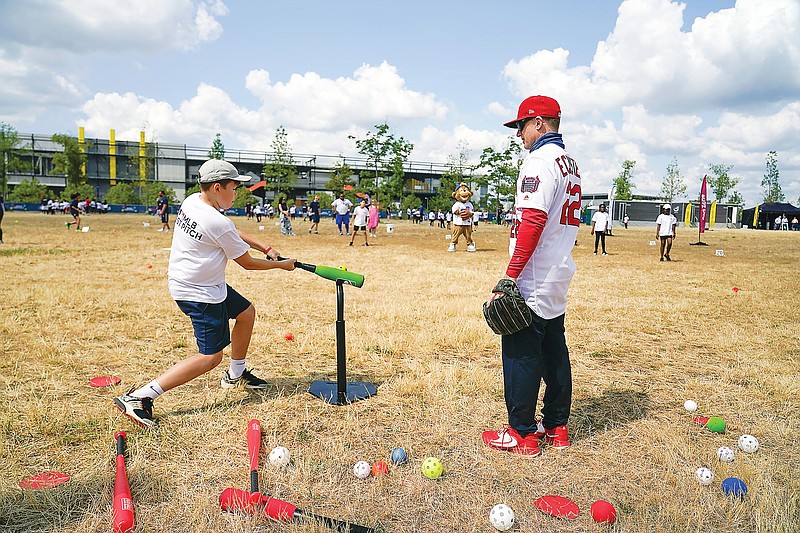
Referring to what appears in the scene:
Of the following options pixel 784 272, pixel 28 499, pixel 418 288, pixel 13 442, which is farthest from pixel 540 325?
pixel 784 272

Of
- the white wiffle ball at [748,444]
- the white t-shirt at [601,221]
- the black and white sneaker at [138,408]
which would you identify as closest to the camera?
the white wiffle ball at [748,444]

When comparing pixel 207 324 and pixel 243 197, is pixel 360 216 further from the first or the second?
pixel 243 197

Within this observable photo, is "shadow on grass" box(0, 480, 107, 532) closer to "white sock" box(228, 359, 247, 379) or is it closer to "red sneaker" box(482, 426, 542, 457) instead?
"white sock" box(228, 359, 247, 379)

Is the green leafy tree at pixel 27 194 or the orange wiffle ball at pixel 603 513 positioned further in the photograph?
the green leafy tree at pixel 27 194

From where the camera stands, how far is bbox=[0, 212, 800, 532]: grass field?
10.4 ft

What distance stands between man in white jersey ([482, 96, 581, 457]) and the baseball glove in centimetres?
10

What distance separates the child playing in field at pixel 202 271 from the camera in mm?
4102

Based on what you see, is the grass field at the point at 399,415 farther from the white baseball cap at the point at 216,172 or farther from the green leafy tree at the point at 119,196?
the green leafy tree at the point at 119,196

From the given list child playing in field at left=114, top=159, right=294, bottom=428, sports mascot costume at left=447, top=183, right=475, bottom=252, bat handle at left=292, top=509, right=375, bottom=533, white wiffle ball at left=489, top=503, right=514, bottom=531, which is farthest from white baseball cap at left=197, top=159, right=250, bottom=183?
sports mascot costume at left=447, top=183, right=475, bottom=252

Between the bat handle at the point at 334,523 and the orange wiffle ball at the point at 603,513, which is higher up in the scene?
the orange wiffle ball at the point at 603,513

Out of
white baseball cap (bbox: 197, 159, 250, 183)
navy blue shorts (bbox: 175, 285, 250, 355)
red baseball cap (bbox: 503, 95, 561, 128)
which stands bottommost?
navy blue shorts (bbox: 175, 285, 250, 355)

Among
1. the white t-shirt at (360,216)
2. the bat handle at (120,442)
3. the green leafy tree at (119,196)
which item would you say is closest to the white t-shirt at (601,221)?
the white t-shirt at (360,216)

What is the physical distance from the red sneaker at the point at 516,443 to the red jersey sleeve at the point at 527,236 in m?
1.14

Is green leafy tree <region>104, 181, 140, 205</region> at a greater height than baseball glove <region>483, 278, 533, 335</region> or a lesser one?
greater
